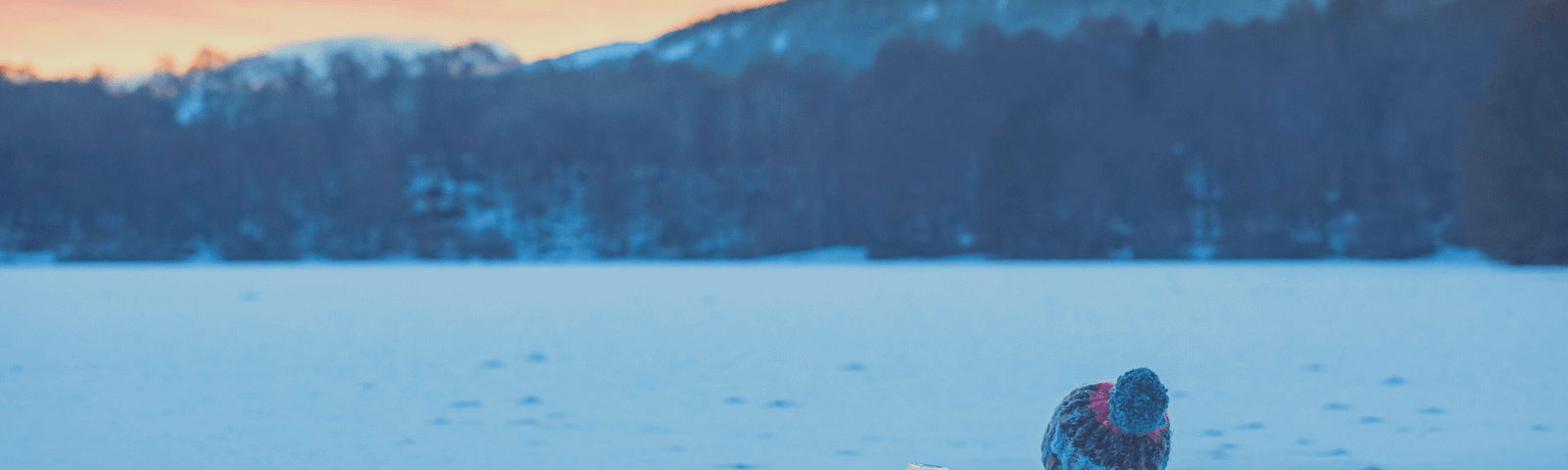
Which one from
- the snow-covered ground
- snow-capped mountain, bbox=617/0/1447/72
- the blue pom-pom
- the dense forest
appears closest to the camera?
the blue pom-pom

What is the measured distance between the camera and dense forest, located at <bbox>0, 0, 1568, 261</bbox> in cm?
3803

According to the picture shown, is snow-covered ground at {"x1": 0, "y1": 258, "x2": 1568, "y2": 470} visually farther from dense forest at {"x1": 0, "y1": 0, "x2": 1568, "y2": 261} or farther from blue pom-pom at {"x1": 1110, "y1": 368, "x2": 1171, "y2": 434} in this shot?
dense forest at {"x1": 0, "y1": 0, "x2": 1568, "y2": 261}

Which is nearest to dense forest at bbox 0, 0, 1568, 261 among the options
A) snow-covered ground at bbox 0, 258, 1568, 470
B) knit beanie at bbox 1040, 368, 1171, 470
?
snow-covered ground at bbox 0, 258, 1568, 470

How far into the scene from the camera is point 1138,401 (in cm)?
306

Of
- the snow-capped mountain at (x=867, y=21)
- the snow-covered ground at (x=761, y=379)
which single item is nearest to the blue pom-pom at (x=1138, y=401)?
the snow-covered ground at (x=761, y=379)

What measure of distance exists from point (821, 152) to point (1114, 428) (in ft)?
136

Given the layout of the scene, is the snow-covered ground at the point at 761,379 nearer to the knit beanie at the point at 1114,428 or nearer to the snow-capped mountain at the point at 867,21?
the knit beanie at the point at 1114,428

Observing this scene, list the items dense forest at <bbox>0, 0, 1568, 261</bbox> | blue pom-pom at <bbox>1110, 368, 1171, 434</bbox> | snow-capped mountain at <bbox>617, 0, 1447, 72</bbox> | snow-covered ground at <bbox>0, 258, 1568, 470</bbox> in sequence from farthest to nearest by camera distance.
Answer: snow-capped mountain at <bbox>617, 0, 1447, 72</bbox>, dense forest at <bbox>0, 0, 1568, 261</bbox>, snow-covered ground at <bbox>0, 258, 1568, 470</bbox>, blue pom-pom at <bbox>1110, 368, 1171, 434</bbox>

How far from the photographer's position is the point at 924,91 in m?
43.9

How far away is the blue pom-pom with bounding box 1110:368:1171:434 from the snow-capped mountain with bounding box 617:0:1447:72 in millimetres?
89639

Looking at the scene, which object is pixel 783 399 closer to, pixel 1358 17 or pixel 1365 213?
pixel 1365 213

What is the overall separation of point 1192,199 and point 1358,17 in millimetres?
8476

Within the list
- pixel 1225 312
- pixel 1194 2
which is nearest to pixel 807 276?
pixel 1225 312

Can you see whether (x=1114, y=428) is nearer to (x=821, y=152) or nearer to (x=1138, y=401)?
(x=1138, y=401)
